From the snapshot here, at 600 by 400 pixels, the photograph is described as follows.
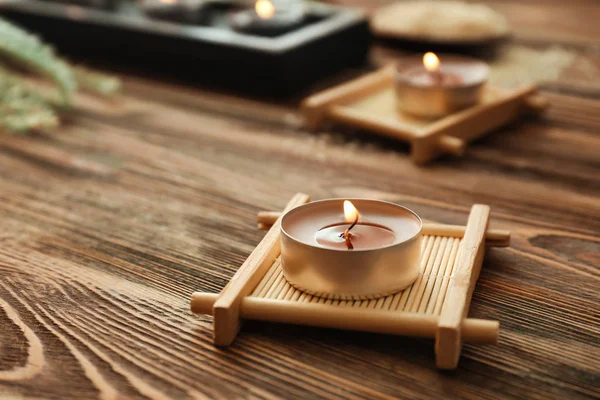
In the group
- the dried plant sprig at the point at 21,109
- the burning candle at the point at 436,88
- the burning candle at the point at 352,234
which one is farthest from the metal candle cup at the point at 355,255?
the dried plant sprig at the point at 21,109

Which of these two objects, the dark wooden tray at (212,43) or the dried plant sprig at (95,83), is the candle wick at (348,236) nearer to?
the dark wooden tray at (212,43)

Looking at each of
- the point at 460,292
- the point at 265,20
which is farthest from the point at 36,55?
the point at 460,292

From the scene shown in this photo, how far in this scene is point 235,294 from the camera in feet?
2.43

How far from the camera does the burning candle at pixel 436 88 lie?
1.28 meters

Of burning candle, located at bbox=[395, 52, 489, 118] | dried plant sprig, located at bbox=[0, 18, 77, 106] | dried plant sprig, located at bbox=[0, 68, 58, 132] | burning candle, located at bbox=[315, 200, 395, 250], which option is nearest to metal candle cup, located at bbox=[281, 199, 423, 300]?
burning candle, located at bbox=[315, 200, 395, 250]

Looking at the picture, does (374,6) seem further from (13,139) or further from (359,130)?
(13,139)

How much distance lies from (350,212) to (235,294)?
6.2 inches

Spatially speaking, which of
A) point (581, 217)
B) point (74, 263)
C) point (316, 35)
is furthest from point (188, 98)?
point (581, 217)

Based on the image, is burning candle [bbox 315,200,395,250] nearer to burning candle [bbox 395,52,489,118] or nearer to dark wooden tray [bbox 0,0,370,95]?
burning candle [bbox 395,52,489,118]

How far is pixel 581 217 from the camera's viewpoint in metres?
1.03

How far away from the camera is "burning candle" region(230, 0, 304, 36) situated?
5.35ft

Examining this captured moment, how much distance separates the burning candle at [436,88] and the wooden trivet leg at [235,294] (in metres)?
0.58

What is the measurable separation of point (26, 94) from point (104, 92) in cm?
18

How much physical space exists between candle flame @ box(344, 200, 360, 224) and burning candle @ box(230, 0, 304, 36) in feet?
3.10
